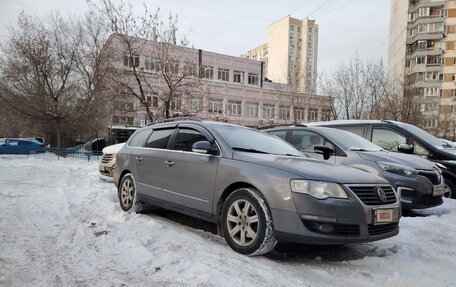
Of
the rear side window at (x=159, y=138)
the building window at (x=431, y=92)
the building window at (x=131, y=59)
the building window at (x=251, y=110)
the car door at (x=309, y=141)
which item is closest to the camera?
the rear side window at (x=159, y=138)

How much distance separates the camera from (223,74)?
5384 cm

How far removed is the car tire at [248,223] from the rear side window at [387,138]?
493 cm

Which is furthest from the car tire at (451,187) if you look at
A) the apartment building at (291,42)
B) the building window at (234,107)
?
the apartment building at (291,42)

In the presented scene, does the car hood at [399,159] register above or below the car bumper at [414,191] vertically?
above

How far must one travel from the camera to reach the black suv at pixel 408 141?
23.9 ft

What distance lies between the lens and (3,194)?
24.7 feet

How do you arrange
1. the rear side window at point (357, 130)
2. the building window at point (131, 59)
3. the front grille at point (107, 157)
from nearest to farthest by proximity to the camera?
the rear side window at point (357, 130) < the front grille at point (107, 157) < the building window at point (131, 59)

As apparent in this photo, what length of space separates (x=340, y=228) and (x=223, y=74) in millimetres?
51438

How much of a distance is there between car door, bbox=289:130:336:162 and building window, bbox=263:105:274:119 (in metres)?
44.3

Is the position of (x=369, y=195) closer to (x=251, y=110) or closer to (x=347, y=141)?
(x=347, y=141)

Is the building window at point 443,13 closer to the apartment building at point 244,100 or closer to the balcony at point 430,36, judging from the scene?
the balcony at point 430,36

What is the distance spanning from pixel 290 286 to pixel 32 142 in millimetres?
27839

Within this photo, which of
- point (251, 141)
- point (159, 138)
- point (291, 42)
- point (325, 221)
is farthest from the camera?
point (291, 42)

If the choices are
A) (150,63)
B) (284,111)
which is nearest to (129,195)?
(150,63)
